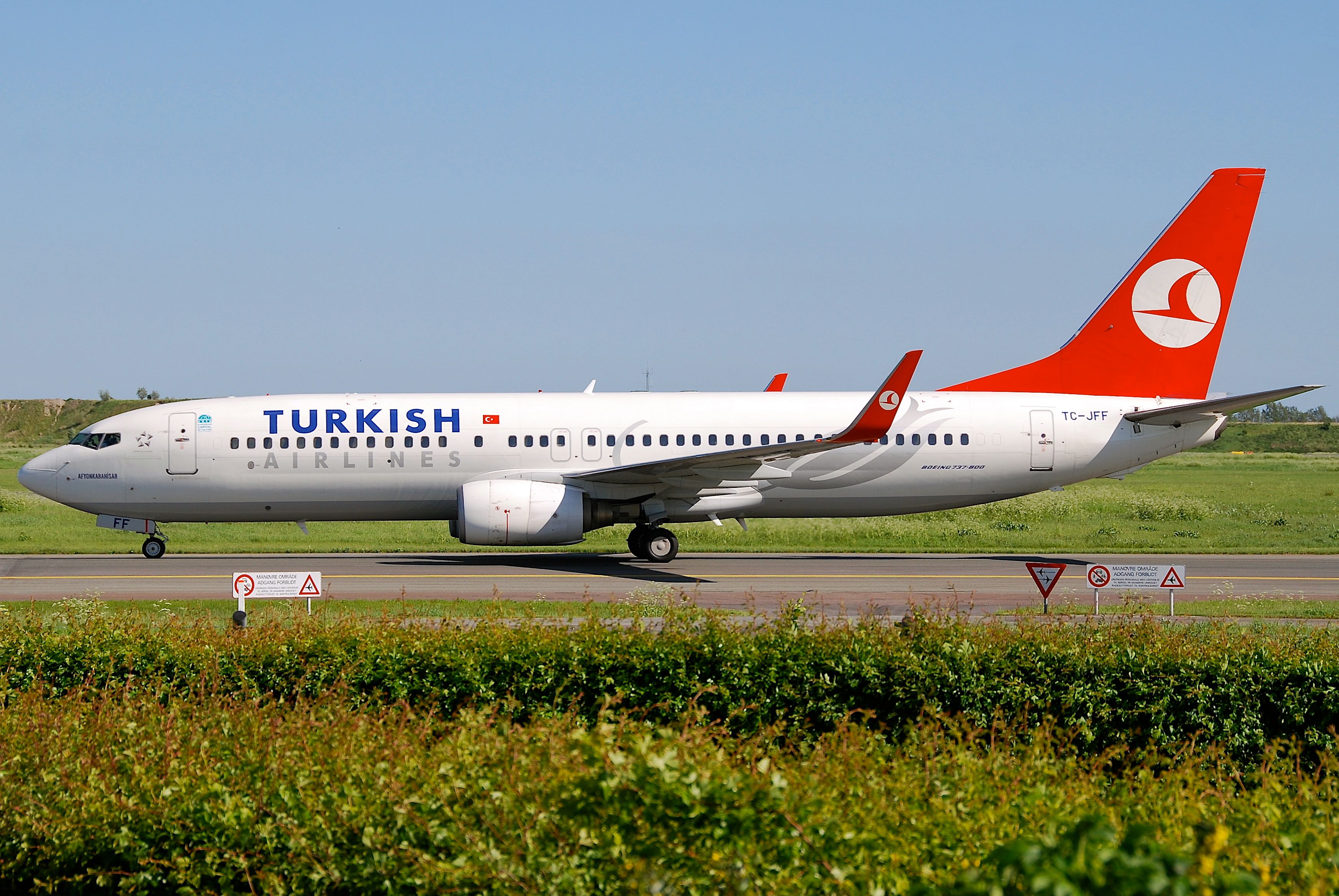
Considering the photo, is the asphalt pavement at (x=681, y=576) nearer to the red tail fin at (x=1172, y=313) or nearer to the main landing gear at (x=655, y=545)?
the main landing gear at (x=655, y=545)

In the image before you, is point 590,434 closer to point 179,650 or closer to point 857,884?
point 179,650

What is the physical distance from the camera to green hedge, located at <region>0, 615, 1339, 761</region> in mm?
12172

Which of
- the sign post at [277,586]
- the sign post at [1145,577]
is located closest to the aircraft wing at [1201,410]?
the sign post at [1145,577]

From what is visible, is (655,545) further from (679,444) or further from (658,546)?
(679,444)

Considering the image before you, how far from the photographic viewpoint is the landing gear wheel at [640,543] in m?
30.3

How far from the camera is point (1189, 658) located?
1245 cm

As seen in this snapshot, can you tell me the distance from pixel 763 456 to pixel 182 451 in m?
14.9

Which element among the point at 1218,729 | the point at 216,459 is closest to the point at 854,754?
the point at 1218,729

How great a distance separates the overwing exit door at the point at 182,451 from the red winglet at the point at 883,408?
16.2 metres

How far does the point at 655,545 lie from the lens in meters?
30.2

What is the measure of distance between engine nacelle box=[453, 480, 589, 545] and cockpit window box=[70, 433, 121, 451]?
9471mm

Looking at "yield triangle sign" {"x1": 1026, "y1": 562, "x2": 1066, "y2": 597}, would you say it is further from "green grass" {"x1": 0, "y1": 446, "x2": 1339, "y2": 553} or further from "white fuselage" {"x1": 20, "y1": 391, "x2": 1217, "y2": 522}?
"green grass" {"x1": 0, "y1": 446, "x2": 1339, "y2": 553}

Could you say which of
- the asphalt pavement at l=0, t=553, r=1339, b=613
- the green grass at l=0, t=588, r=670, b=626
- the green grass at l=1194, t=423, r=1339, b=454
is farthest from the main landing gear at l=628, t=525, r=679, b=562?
the green grass at l=1194, t=423, r=1339, b=454

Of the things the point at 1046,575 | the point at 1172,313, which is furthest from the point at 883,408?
the point at 1172,313
